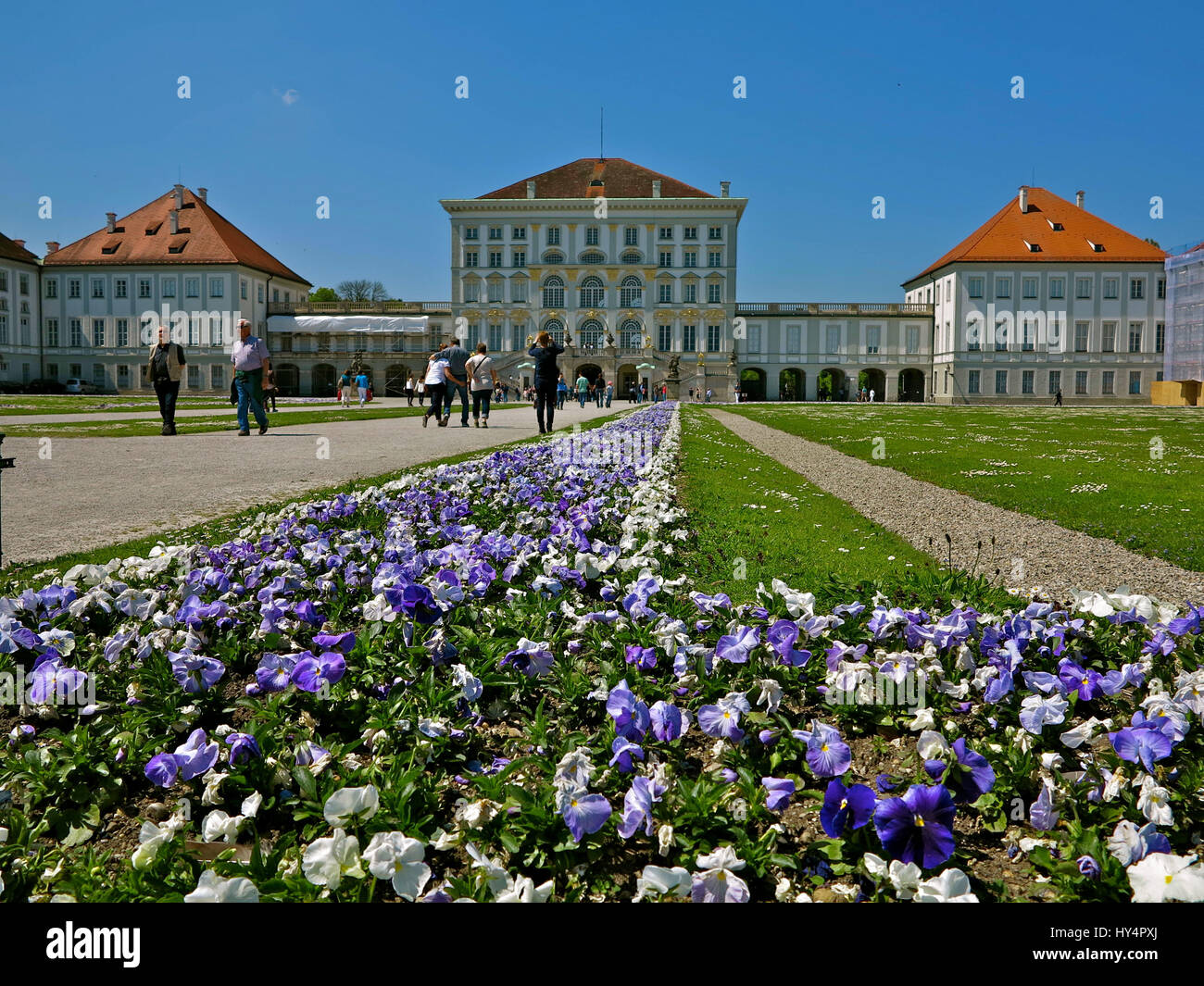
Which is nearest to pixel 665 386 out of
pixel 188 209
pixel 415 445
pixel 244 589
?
pixel 188 209

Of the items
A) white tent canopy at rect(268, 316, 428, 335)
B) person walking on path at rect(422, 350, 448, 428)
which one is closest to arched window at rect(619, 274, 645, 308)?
white tent canopy at rect(268, 316, 428, 335)

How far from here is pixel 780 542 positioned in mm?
4320

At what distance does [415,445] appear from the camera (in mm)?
11289

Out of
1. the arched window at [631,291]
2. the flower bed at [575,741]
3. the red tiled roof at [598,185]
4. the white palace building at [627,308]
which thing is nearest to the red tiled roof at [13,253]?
the white palace building at [627,308]

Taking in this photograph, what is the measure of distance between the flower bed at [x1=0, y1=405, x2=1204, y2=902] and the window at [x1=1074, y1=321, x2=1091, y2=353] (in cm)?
7207

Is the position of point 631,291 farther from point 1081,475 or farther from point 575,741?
point 575,741

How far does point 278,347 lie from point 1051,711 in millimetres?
72988

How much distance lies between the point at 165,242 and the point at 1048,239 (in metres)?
66.1

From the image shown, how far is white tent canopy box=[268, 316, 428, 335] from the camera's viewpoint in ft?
226

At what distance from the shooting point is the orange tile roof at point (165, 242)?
67.2 m

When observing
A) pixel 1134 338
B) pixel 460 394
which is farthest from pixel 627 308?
pixel 460 394

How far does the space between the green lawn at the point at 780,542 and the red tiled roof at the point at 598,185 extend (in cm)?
6824

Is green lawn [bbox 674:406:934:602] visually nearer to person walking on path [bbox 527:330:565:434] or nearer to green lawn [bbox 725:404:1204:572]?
green lawn [bbox 725:404:1204:572]

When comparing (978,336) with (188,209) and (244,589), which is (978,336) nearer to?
(188,209)
